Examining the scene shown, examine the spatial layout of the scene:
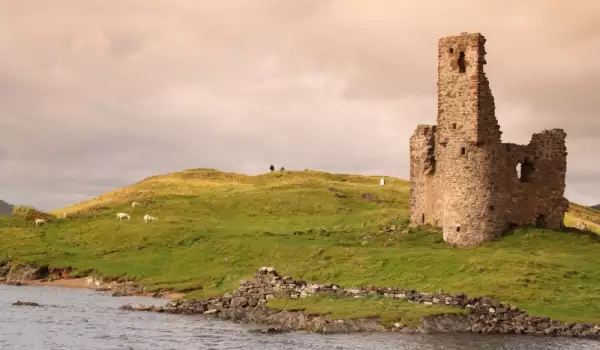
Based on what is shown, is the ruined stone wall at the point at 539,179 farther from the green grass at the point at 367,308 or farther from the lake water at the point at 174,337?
the lake water at the point at 174,337

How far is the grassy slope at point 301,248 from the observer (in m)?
57.2

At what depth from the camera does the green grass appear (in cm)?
4866

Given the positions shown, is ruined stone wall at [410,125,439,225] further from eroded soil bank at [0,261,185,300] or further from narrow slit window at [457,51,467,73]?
eroded soil bank at [0,261,185,300]

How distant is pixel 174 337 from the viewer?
44.2 metres

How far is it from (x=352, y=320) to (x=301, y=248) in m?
22.8

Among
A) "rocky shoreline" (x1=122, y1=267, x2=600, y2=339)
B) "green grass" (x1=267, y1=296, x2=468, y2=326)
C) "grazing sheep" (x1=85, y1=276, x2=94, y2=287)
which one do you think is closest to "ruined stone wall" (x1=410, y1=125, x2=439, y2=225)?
"rocky shoreline" (x1=122, y1=267, x2=600, y2=339)

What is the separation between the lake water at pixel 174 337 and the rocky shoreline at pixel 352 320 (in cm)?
156

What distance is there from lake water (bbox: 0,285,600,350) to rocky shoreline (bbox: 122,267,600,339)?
5.13ft

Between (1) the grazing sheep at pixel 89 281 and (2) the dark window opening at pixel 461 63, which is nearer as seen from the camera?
(2) the dark window opening at pixel 461 63

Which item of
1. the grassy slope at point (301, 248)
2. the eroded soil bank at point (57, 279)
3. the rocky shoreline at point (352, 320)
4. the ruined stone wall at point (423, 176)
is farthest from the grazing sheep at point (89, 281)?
the ruined stone wall at point (423, 176)

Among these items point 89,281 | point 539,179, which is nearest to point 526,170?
point 539,179

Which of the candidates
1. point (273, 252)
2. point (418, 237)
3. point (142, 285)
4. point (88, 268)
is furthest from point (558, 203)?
point (88, 268)

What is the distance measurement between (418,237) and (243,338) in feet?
108

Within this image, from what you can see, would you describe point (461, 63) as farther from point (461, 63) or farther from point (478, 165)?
point (478, 165)
